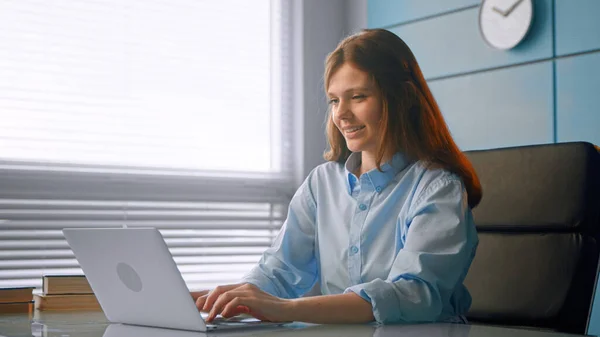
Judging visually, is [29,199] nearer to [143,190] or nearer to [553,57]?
[143,190]

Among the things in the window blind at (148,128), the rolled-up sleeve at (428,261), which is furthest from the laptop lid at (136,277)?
the window blind at (148,128)

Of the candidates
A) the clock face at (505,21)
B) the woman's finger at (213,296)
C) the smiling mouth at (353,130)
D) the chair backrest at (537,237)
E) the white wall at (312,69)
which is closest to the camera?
the woman's finger at (213,296)

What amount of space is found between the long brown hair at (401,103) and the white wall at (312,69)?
174 cm

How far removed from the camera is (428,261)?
53.8 inches

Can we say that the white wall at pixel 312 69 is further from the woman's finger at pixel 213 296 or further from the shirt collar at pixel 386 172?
the woman's finger at pixel 213 296

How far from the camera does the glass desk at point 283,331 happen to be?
3.74 feet

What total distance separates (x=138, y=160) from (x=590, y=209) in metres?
1.90

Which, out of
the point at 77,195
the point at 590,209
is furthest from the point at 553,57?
the point at 77,195

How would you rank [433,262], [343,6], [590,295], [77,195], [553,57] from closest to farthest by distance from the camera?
[433,262] < [590,295] < [553,57] < [77,195] < [343,6]

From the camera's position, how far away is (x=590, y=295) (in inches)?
59.4

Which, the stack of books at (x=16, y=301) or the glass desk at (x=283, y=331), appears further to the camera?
the stack of books at (x=16, y=301)

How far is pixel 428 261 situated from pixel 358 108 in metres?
0.41

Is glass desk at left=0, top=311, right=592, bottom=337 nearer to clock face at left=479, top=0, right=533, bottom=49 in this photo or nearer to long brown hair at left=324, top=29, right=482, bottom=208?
long brown hair at left=324, top=29, right=482, bottom=208

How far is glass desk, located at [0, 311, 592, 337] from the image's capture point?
1140 mm
